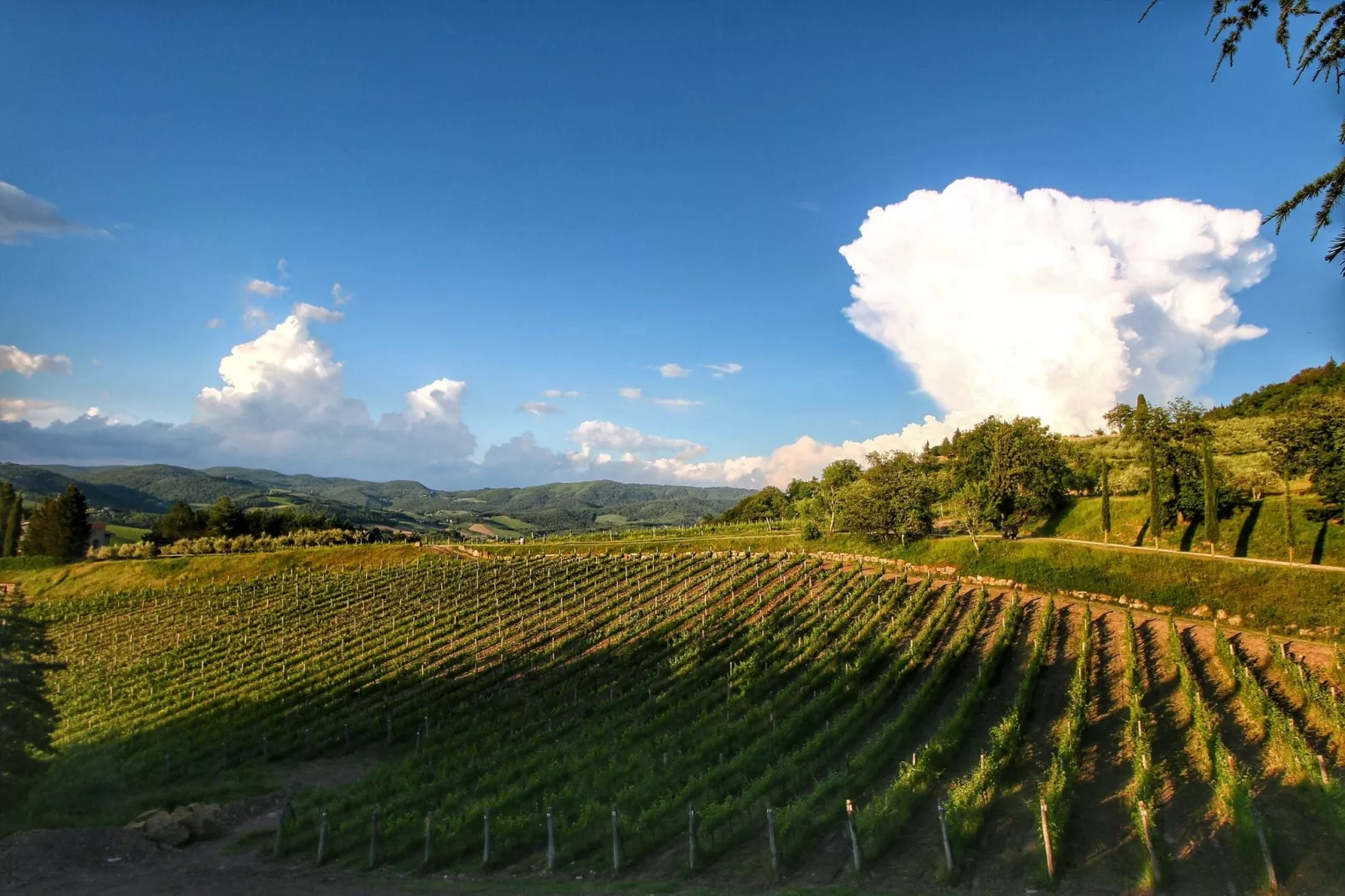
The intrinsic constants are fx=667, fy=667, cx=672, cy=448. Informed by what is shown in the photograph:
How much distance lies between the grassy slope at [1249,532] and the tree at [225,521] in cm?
11416

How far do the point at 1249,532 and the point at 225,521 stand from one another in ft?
414

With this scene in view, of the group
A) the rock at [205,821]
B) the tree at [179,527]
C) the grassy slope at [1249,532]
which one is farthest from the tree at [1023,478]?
the tree at [179,527]

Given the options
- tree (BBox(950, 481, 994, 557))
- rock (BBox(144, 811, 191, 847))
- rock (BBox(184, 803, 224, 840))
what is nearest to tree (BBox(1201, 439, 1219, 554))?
tree (BBox(950, 481, 994, 557))

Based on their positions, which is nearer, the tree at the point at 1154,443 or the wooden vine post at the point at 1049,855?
the wooden vine post at the point at 1049,855

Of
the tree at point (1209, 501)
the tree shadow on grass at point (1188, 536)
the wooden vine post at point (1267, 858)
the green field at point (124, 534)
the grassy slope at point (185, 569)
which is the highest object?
the tree at point (1209, 501)

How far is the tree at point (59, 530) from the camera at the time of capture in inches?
3607

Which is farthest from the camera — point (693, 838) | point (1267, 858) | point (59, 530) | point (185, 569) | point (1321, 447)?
point (59, 530)


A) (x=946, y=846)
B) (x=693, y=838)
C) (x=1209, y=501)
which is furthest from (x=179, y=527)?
(x=1209, y=501)

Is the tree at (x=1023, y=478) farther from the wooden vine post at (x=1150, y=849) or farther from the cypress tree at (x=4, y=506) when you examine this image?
the cypress tree at (x=4, y=506)

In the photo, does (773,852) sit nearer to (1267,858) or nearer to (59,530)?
(1267,858)

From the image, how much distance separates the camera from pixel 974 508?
6072 centimetres

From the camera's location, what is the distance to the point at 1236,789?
15180mm

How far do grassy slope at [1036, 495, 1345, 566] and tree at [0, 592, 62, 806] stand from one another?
209ft

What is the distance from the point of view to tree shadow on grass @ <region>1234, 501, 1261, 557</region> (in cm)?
4741
